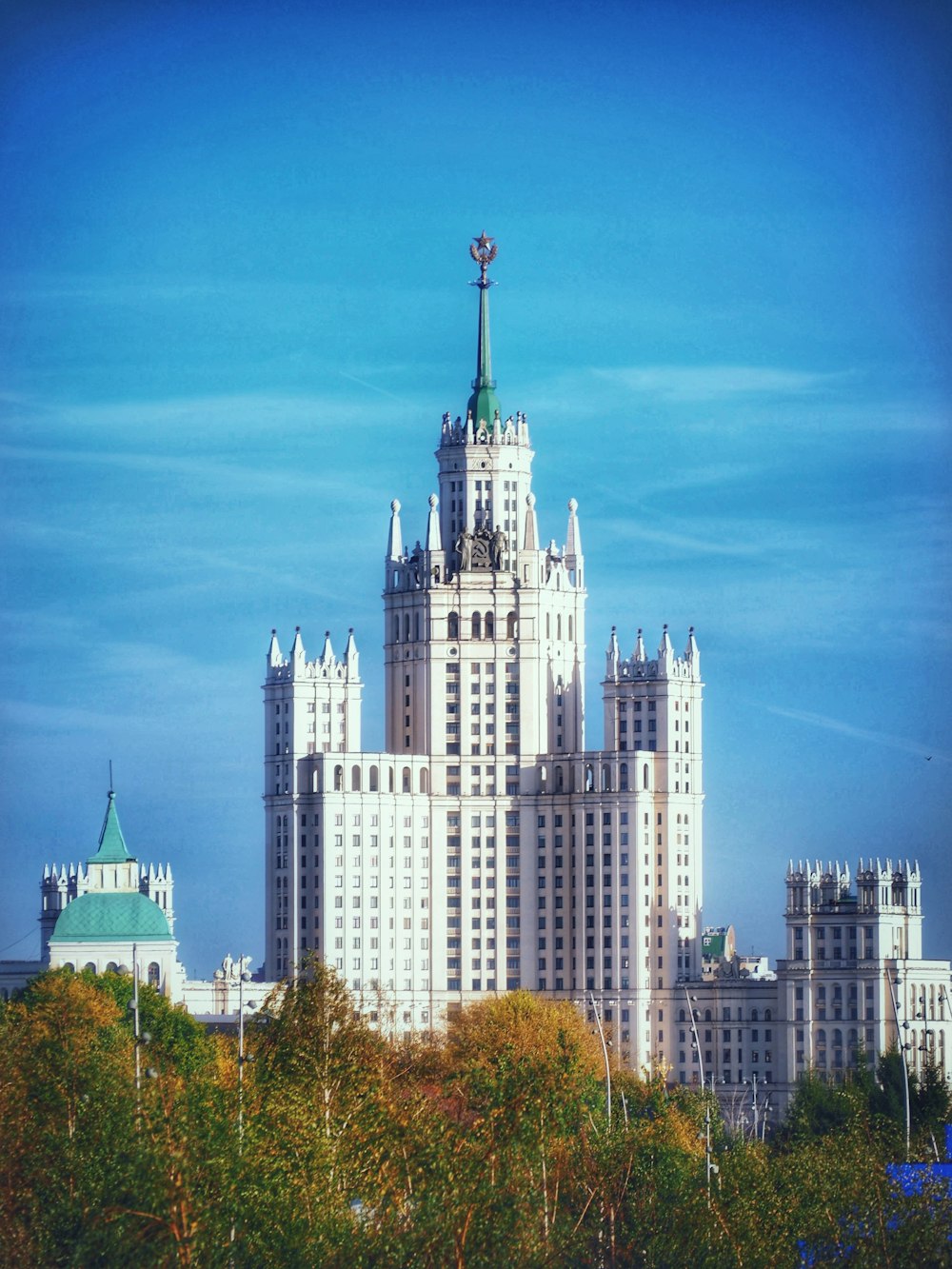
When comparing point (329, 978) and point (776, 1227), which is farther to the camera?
point (329, 978)

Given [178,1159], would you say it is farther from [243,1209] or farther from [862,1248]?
[862,1248]

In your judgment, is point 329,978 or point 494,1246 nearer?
point 494,1246

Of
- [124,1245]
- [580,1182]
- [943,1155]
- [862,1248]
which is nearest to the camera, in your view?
[124,1245]

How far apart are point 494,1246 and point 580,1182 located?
66.3 feet

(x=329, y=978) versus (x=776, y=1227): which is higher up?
(x=329, y=978)

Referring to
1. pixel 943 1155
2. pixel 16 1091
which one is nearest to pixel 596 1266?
pixel 16 1091

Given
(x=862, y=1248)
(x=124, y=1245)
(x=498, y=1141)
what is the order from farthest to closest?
(x=498, y=1141)
(x=862, y=1248)
(x=124, y=1245)

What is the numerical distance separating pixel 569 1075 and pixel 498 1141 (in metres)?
21.0

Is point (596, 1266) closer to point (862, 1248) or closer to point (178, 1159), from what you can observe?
point (862, 1248)

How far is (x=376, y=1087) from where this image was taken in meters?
120

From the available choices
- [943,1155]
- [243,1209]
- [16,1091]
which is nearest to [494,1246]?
[243,1209]

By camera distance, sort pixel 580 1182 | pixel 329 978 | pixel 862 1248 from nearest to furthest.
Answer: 1. pixel 862 1248
2. pixel 580 1182
3. pixel 329 978

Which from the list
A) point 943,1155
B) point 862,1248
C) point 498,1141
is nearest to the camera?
point 862,1248

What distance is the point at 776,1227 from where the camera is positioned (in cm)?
11112
